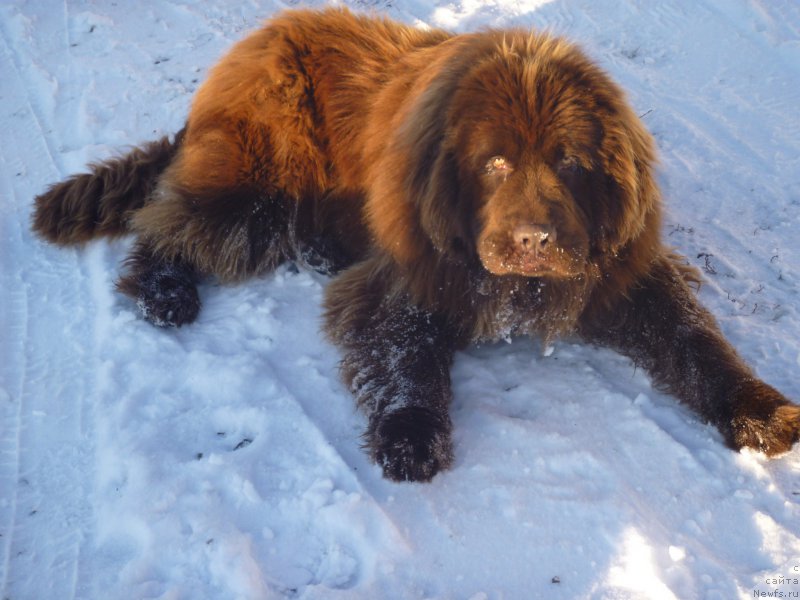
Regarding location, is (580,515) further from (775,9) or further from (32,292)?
(775,9)

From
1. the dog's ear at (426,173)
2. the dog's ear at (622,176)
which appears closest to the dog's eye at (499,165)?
the dog's ear at (426,173)

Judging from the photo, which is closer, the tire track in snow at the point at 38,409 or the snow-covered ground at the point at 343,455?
the snow-covered ground at the point at 343,455

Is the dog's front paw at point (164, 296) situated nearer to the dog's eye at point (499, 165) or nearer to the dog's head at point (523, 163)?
the dog's head at point (523, 163)

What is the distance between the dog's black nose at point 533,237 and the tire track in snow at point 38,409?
1.96 metres

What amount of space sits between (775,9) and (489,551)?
5549mm

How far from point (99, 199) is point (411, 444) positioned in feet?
8.58

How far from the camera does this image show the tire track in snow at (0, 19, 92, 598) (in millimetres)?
2650

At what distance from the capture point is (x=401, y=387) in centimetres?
313

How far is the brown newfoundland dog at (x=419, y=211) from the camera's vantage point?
299cm

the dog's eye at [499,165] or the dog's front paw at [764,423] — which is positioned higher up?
the dog's eye at [499,165]

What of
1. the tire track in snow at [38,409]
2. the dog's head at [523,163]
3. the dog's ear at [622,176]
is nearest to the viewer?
the tire track in snow at [38,409]

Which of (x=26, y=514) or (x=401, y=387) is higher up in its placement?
(x=401, y=387)

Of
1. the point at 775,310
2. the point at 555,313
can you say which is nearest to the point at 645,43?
the point at 775,310

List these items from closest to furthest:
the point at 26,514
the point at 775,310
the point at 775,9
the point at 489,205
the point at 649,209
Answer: the point at 26,514, the point at 489,205, the point at 649,209, the point at 775,310, the point at 775,9
